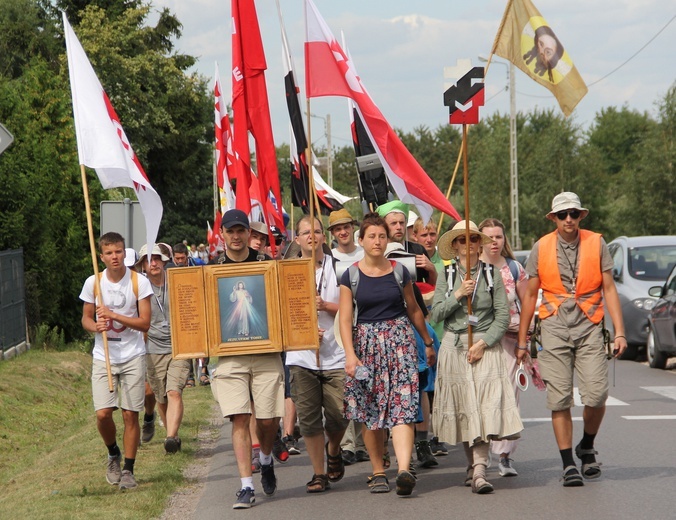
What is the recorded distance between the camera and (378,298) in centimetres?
818

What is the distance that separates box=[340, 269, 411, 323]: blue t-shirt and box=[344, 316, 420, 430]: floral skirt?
5cm

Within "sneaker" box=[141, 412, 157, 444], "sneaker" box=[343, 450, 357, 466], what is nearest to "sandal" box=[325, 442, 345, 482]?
"sneaker" box=[343, 450, 357, 466]

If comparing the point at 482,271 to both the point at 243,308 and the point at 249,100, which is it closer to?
the point at 243,308

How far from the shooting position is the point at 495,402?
820cm

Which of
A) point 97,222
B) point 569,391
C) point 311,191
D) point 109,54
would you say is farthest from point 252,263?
point 109,54

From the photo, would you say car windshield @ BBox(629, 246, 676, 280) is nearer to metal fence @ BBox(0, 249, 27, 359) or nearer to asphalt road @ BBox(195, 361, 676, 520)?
asphalt road @ BBox(195, 361, 676, 520)

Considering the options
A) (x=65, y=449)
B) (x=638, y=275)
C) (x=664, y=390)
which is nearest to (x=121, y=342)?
(x=65, y=449)

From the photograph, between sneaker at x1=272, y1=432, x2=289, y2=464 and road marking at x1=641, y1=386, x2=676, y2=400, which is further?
road marking at x1=641, y1=386, x2=676, y2=400

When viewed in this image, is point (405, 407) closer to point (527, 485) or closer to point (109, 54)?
point (527, 485)

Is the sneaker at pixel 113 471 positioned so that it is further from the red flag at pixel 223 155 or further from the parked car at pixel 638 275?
the parked car at pixel 638 275

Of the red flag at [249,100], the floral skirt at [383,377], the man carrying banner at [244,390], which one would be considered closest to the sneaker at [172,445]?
the red flag at [249,100]

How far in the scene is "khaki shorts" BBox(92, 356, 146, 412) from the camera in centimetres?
870

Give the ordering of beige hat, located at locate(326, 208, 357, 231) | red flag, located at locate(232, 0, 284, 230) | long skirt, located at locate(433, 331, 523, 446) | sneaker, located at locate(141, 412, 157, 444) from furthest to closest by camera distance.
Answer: sneaker, located at locate(141, 412, 157, 444)
red flag, located at locate(232, 0, 284, 230)
beige hat, located at locate(326, 208, 357, 231)
long skirt, located at locate(433, 331, 523, 446)

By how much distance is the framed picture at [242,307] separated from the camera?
8211 mm
